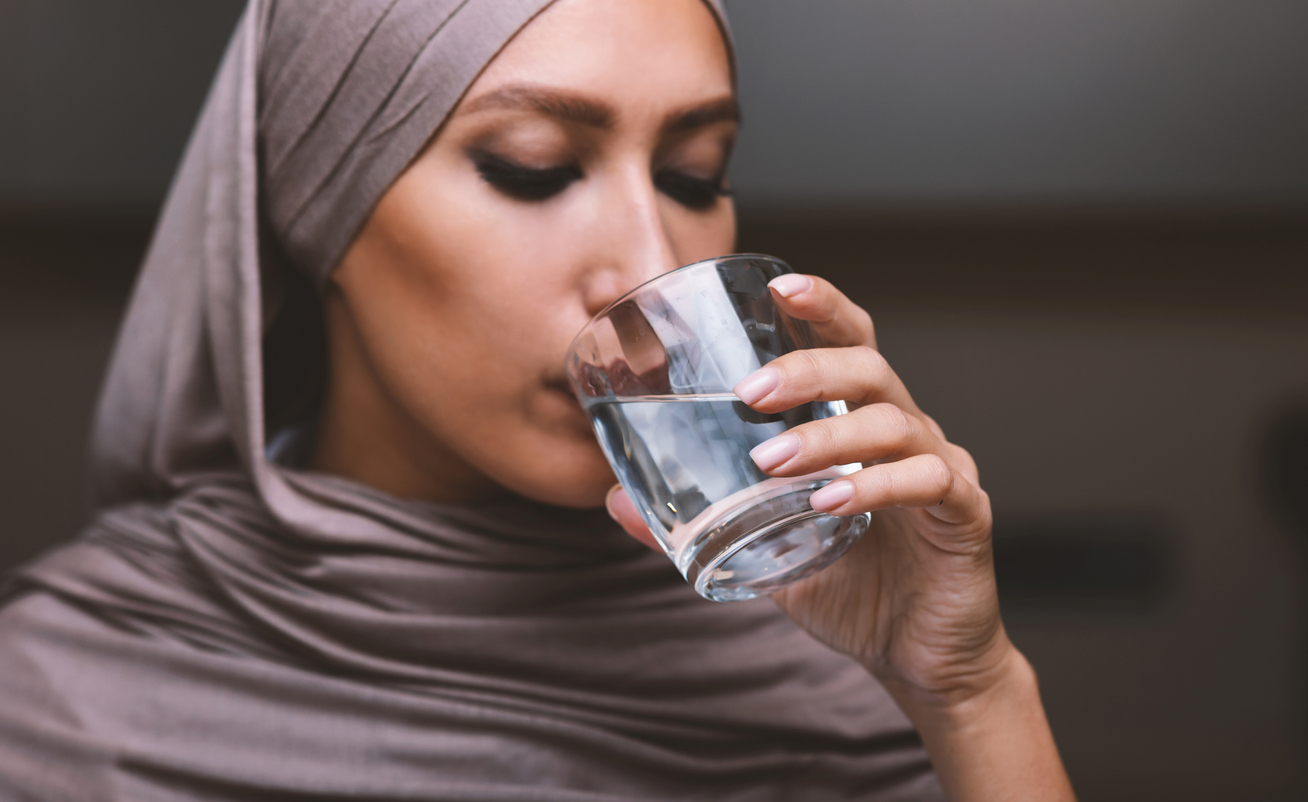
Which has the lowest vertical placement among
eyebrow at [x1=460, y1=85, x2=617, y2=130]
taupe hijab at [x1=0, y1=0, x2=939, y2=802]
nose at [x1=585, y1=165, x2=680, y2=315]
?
taupe hijab at [x1=0, y1=0, x2=939, y2=802]

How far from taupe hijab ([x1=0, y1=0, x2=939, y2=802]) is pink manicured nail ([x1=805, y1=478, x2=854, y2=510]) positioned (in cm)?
47

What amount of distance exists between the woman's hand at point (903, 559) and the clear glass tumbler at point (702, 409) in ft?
0.06

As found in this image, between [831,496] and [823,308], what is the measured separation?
0.14 m

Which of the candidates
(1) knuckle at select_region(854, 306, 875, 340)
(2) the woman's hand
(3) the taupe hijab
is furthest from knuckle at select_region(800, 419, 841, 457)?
(3) the taupe hijab

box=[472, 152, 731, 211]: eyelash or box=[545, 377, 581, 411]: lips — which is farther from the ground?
box=[472, 152, 731, 211]: eyelash

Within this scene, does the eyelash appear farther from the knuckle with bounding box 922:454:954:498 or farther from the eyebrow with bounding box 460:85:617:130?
the knuckle with bounding box 922:454:954:498

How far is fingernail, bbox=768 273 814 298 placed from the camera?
1.90 ft

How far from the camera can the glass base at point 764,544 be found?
0.56 meters

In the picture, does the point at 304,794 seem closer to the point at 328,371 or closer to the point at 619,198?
the point at 328,371

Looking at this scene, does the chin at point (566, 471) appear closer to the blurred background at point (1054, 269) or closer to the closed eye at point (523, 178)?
the closed eye at point (523, 178)

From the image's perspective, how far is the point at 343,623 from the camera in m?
0.91

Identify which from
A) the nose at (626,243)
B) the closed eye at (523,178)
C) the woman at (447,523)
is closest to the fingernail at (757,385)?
the woman at (447,523)

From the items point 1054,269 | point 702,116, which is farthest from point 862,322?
point 1054,269

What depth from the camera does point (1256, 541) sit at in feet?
7.38
